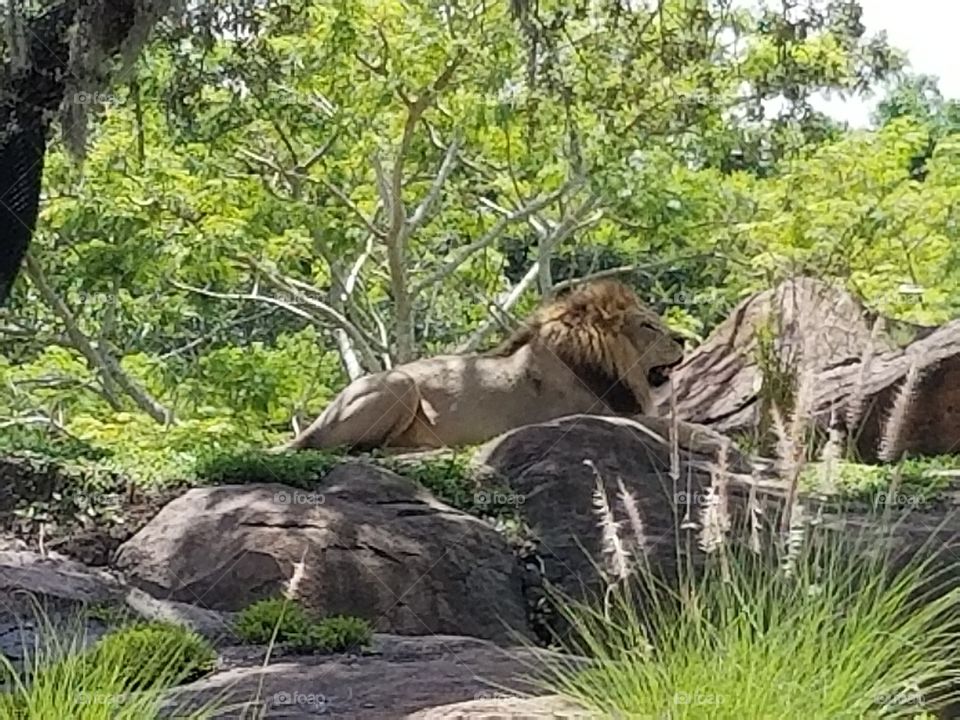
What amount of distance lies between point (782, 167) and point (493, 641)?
8215mm

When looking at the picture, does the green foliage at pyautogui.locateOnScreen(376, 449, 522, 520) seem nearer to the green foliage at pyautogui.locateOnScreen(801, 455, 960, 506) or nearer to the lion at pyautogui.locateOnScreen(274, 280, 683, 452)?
the lion at pyautogui.locateOnScreen(274, 280, 683, 452)

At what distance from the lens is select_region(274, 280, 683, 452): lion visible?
759 cm

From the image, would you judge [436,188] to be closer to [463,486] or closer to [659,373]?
[659,373]

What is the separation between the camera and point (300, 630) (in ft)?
15.5

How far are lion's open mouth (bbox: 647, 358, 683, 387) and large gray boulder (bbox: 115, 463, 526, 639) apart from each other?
214cm

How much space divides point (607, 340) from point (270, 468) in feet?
6.79

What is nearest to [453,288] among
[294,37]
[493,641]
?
[294,37]

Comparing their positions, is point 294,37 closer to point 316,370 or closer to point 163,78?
point 163,78

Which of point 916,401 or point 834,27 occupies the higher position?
point 834,27

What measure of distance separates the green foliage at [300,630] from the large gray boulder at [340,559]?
1.81ft

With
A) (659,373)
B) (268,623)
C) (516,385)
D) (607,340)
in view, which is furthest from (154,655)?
(659,373)

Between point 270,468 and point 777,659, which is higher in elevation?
point 777,659

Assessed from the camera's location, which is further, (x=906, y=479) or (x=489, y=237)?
(x=489, y=237)

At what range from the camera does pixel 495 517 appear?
648cm
